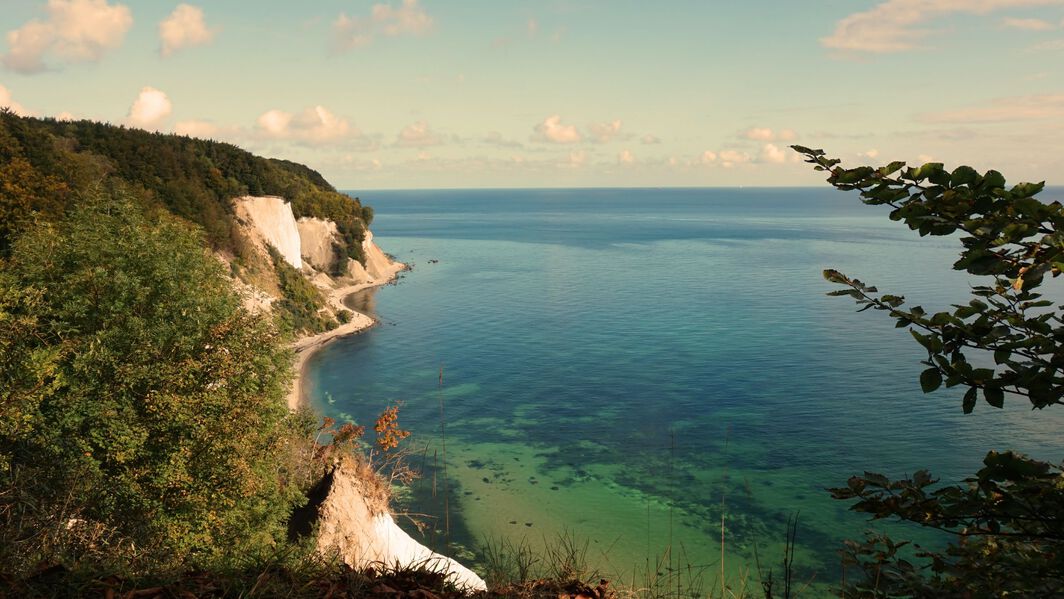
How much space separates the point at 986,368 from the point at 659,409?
52605 millimetres

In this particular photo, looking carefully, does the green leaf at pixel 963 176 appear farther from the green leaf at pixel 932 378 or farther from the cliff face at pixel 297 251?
the cliff face at pixel 297 251

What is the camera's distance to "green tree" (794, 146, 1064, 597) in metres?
2.98

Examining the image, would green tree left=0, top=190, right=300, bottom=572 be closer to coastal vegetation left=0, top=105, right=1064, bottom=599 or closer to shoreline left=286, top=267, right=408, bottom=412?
coastal vegetation left=0, top=105, right=1064, bottom=599

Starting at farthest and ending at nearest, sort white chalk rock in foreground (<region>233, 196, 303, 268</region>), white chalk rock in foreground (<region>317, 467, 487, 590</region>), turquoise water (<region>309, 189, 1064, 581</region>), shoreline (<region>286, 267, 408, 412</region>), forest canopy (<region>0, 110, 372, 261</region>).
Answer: white chalk rock in foreground (<region>233, 196, 303, 268</region>) < shoreline (<region>286, 267, 408, 412</region>) < forest canopy (<region>0, 110, 372, 261</region>) < turquoise water (<region>309, 189, 1064, 581</region>) < white chalk rock in foreground (<region>317, 467, 487, 590</region>)

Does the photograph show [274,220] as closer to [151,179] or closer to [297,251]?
[297,251]

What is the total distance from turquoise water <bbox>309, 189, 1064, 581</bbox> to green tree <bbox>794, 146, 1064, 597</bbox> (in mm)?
7170

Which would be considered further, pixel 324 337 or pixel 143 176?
pixel 324 337

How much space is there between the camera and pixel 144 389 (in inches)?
758

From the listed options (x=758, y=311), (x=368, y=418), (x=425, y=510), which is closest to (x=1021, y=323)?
(x=425, y=510)

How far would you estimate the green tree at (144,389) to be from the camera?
1697 centimetres

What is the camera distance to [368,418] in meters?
53.1

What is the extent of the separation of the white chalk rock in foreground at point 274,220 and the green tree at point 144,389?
58948 millimetres

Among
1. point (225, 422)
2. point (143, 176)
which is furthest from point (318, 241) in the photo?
point (225, 422)

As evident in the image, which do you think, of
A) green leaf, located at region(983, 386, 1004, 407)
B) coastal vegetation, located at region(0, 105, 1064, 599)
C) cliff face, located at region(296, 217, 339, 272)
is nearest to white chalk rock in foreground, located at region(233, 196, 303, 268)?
cliff face, located at region(296, 217, 339, 272)
